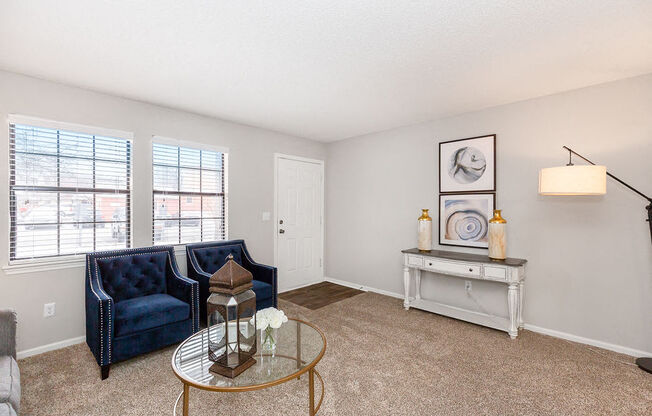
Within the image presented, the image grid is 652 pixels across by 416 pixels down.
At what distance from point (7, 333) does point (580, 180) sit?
13.9 ft

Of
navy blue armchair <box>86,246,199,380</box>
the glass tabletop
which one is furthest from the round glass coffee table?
navy blue armchair <box>86,246,199,380</box>

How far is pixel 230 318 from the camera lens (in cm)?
179

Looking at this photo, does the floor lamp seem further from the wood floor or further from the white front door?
the white front door

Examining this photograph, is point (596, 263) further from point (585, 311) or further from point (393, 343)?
point (393, 343)

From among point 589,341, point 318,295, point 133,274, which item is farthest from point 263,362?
point 589,341

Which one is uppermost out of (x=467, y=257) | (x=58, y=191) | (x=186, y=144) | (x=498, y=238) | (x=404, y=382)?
(x=186, y=144)

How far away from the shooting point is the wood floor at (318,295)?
4145 mm

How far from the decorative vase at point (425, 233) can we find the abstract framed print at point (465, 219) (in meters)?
0.21

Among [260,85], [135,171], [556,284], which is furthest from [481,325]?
[135,171]

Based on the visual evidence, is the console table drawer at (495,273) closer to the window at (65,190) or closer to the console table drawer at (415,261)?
the console table drawer at (415,261)

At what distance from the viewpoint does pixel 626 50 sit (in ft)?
7.40

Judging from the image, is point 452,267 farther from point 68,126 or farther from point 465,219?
point 68,126

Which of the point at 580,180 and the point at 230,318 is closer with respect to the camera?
the point at 230,318

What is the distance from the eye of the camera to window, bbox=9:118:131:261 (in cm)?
267
